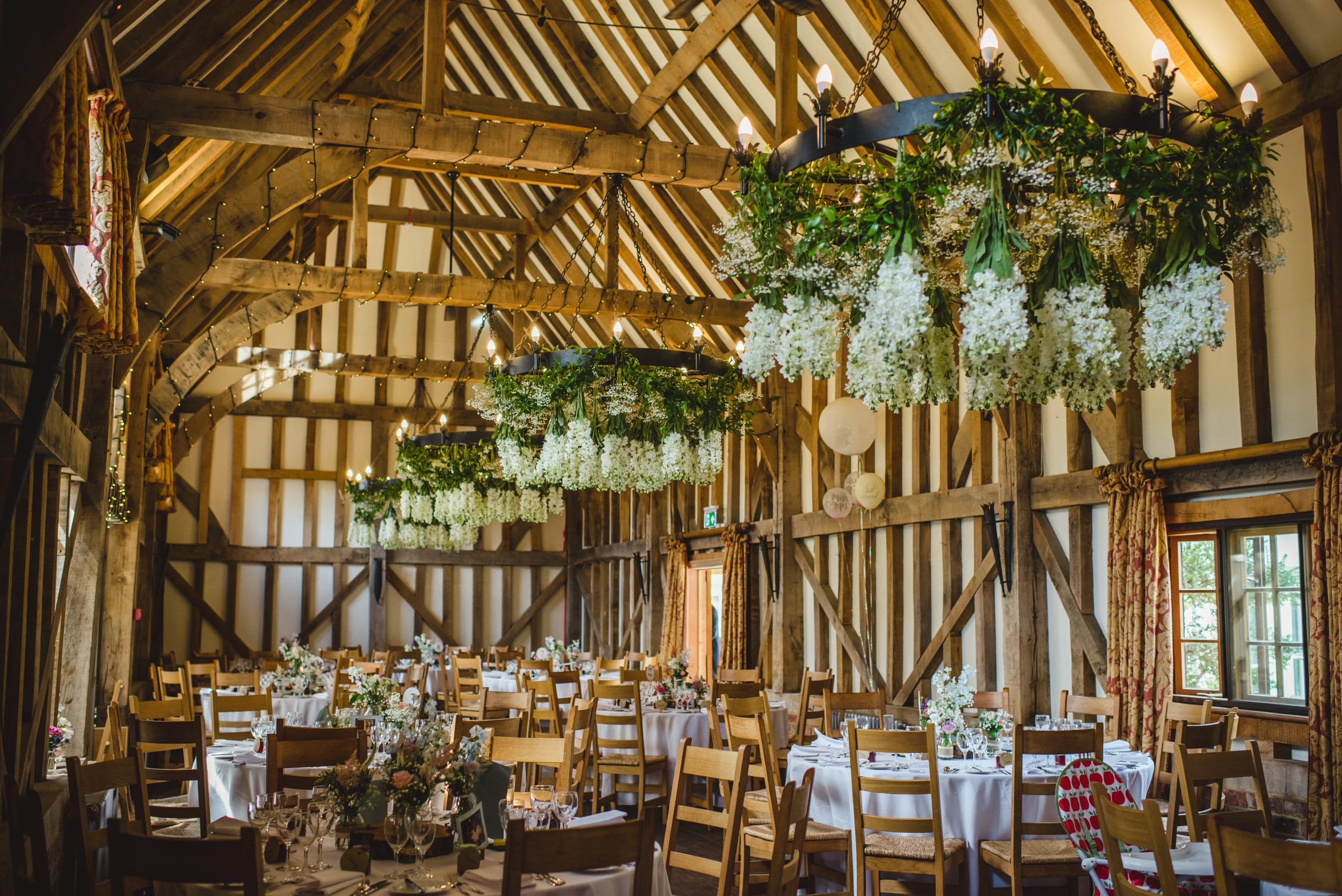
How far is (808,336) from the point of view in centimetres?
368

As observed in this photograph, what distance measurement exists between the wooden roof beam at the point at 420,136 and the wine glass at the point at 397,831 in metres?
5.02

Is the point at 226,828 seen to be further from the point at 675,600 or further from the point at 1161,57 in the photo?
the point at 675,600

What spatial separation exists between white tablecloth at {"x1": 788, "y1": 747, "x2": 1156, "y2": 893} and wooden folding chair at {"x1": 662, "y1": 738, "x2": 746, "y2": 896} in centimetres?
82

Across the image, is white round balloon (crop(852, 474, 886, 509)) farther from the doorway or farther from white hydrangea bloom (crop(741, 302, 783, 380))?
white hydrangea bloom (crop(741, 302, 783, 380))

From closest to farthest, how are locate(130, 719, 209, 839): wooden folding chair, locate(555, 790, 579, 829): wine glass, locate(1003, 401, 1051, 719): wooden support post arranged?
locate(555, 790, 579, 829): wine glass → locate(130, 719, 209, 839): wooden folding chair → locate(1003, 401, 1051, 719): wooden support post

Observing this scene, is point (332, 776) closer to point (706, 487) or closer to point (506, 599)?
point (706, 487)

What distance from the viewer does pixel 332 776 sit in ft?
11.5

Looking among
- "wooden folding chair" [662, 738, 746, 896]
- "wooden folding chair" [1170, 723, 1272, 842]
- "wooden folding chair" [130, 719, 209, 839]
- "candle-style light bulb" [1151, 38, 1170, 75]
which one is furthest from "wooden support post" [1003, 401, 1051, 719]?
"wooden folding chair" [130, 719, 209, 839]

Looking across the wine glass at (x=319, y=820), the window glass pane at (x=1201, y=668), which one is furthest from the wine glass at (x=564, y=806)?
the window glass pane at (x=1201, y=668)

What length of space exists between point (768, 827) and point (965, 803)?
105cm

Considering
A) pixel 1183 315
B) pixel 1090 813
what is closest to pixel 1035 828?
pixel 1090 813

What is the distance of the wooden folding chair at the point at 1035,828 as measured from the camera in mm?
4797

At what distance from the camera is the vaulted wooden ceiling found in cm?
648

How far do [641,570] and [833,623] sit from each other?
564cm
